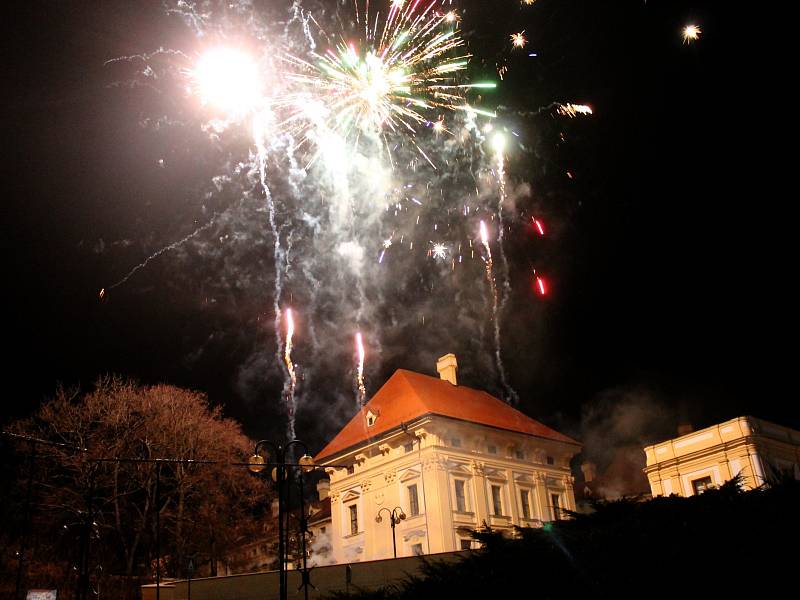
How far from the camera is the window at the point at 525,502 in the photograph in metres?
39.4

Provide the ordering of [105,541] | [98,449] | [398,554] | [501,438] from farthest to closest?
1. [501,438]
2. [398,554]
3. [105,541]
4. [98,449]

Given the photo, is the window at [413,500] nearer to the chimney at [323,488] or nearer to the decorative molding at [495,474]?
the decorative molding at [495,474]

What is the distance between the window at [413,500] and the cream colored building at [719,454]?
42.2 feet

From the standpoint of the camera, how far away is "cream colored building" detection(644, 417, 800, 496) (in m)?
33.3

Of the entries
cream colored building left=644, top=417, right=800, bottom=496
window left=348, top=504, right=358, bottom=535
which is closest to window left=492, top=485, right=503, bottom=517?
window left=348, top=504, right=358, bottom=535

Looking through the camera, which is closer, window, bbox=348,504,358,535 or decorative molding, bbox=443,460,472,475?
decorative molding, bbox=443,460,472,475

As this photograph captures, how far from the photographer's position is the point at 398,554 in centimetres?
3575

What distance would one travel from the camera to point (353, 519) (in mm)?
40062

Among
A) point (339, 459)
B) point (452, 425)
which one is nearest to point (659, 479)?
point (452, 425)

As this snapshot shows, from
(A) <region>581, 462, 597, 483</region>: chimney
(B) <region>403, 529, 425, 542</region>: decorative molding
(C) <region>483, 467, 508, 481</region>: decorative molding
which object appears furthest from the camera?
(A) <region>581, 462, 597, 483</region>: chimney

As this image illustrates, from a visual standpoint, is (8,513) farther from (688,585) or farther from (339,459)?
(688,585)

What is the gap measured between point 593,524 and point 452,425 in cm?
3077

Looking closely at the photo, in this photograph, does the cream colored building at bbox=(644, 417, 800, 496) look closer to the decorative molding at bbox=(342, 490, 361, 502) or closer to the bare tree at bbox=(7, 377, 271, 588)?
the decorative molding at bbox=(342, 490, 361, 502)

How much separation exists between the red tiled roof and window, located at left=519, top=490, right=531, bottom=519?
12.0ft
